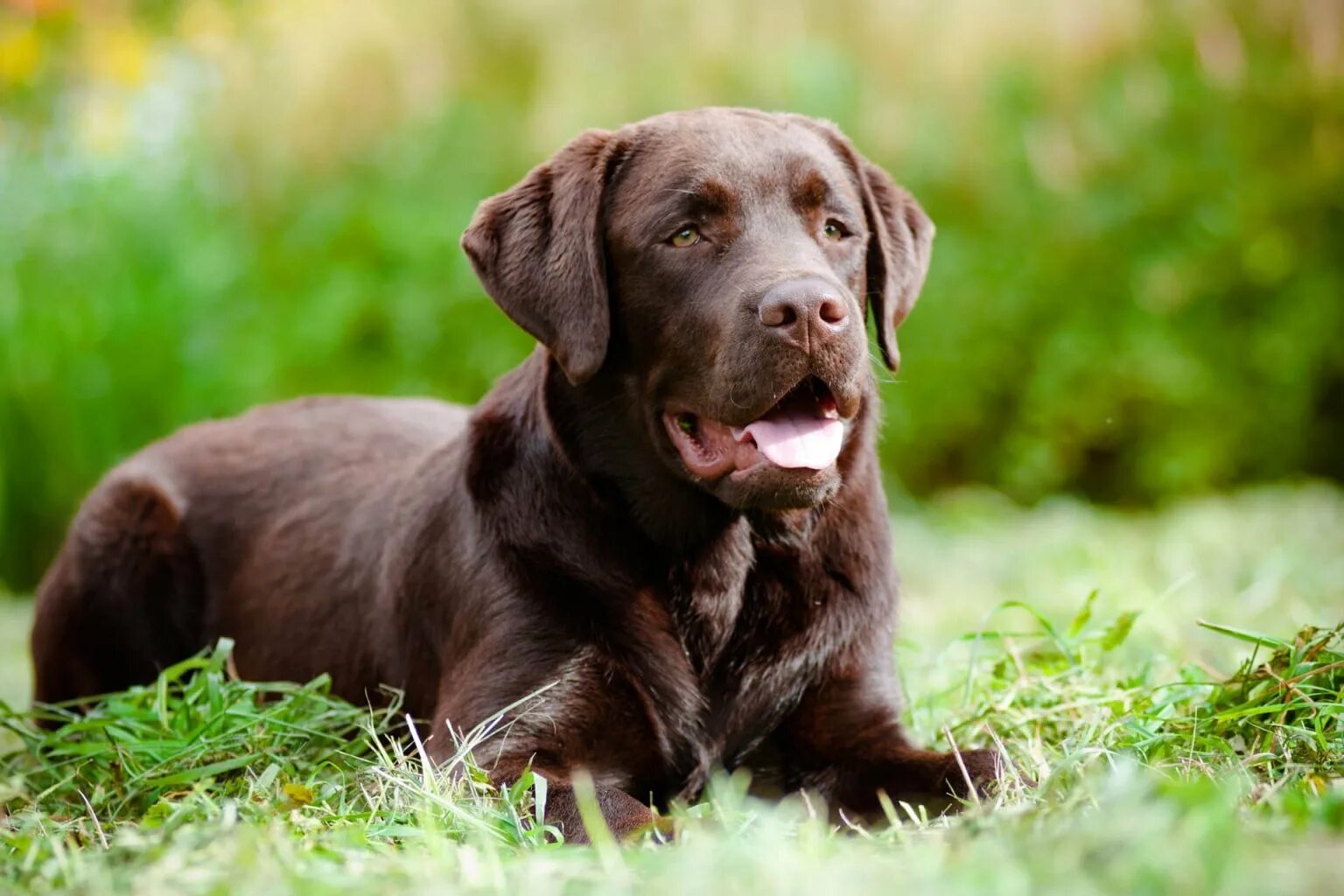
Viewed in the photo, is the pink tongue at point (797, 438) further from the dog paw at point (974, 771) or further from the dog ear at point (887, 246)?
the dog paw at point (974, 771)

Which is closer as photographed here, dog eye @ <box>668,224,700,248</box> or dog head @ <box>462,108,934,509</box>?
dog head @ <box>462,108,934,509</box>

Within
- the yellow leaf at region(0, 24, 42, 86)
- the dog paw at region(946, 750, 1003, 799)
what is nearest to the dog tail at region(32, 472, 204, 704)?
the dog paw at region(946, 750, 1003, 799)

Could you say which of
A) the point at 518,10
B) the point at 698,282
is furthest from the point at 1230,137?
Answer: the point at 698,282

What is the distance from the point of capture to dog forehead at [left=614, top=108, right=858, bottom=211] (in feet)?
11.9

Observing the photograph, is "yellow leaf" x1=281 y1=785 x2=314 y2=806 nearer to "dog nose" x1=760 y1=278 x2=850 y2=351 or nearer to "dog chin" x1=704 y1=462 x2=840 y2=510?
"dog chin" x1=704 y1=462 x2=840 y2=510

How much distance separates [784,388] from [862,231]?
28.3 inches

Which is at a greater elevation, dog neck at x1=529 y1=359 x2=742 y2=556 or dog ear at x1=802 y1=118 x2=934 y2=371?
dog ear at x1=802 y1=118 x2=934 y2=371

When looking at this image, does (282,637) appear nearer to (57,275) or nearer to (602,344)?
(602,344)

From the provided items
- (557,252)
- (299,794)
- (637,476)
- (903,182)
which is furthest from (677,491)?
(903,182)

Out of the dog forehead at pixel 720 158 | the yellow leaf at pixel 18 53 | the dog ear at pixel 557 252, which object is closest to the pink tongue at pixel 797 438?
the dog ear at pixel 557 252

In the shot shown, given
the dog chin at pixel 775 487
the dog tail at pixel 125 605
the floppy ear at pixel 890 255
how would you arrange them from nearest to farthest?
the dog chin at pixel 775 487, the floppy ear at pixel 890 255, the dog tail at pixel 125 605

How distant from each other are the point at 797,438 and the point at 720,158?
2.39 feet

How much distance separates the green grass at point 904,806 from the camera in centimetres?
200

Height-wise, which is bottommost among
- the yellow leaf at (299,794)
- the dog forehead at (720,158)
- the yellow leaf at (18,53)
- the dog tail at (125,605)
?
the dog tail at (125,605)
